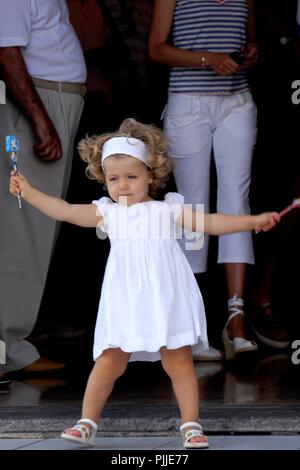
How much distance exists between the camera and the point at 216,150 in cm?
548

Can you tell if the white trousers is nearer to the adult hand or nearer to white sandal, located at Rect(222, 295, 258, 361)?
white sandal, located at Rect(222, 295, 258, 361)

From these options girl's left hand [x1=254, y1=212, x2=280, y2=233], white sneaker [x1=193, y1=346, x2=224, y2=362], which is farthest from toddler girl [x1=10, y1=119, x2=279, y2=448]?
white sneaker [x1=193, y1=346, x2=224, y2=362]

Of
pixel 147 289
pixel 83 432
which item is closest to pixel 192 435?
pixel 83 432

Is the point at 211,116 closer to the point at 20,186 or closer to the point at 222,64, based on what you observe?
the point at 222,64

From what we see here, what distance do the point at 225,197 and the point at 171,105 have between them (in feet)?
1.60

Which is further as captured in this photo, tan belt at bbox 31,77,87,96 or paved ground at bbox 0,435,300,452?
tan belt at bbox 31,77,87,96

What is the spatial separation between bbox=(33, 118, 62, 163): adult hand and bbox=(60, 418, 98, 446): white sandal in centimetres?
145

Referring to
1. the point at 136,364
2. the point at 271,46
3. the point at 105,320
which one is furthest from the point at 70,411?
the point at 271,46

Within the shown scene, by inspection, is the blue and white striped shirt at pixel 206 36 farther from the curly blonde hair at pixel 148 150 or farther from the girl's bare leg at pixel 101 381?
the girl's bare leg at pixel 101 381

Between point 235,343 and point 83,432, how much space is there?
1622 mm

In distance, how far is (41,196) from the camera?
412 centimetres

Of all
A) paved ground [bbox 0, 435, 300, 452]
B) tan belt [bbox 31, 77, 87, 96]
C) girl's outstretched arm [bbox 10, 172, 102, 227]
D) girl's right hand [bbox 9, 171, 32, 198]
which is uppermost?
tan belt [bbox 31, 77, 87, 96]

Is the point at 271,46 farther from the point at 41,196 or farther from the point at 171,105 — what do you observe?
the point at 41,196

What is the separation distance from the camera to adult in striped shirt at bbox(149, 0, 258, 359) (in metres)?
5.43
